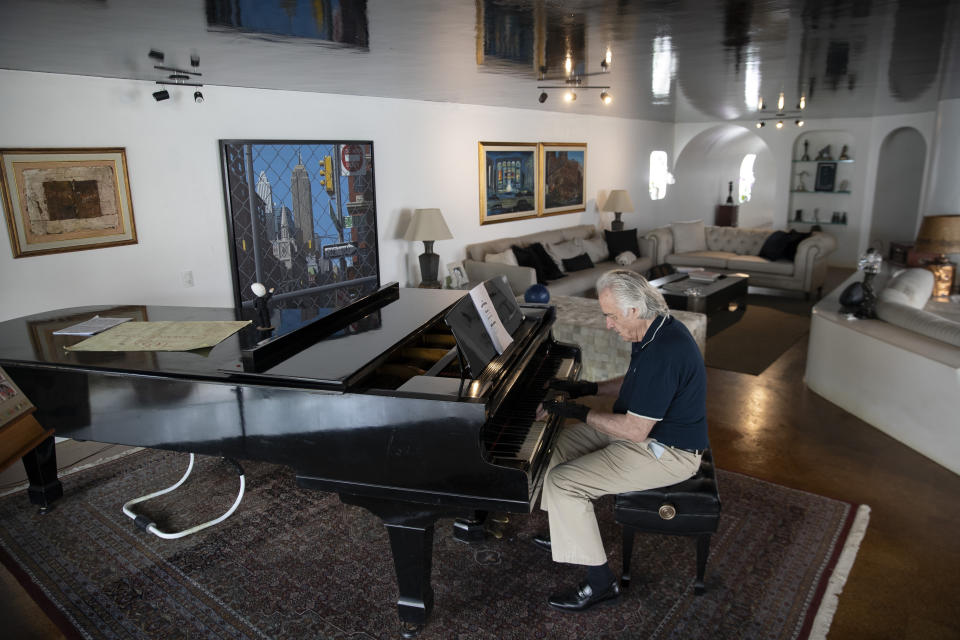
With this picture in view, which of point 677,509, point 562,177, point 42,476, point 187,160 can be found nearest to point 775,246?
point 562,177

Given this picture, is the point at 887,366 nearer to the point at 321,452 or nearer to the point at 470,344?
the point at 470,344

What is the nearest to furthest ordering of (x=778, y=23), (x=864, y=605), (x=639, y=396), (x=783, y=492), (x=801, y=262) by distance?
(x=639, y=396)
(x=864, y=605)
(x=778, y=23)
(x=783, y=492)
(x=801, y=262)

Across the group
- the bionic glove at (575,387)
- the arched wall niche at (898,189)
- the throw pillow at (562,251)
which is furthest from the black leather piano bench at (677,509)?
the arched wall niche at (898,189)

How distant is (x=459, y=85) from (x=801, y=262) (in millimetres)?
5449

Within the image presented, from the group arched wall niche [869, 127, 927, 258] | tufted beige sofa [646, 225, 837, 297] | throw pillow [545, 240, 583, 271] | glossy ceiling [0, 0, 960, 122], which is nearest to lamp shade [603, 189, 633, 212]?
tufted beige sofa [646, 225, 837, 297]

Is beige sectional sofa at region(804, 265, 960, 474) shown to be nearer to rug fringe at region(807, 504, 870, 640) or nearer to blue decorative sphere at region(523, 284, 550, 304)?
rug fringe at region(807, 504, 870, 640)

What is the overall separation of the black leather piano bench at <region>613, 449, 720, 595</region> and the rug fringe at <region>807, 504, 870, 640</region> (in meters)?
0.50

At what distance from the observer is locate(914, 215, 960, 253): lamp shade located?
6344 millimetres

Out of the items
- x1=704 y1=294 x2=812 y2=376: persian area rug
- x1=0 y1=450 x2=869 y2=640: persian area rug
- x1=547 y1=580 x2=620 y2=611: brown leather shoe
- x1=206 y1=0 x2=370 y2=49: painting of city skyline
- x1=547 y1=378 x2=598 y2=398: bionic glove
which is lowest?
x1=0 y1=450 x2=869 y2=640: persian area rug

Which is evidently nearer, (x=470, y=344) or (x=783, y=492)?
(x=470, y=344)

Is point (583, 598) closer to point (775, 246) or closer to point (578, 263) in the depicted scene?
point (578, 263)

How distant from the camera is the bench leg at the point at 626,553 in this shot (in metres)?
2.71

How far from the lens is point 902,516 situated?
3.33 m

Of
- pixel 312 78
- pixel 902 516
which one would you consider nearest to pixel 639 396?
pixel 902 516
